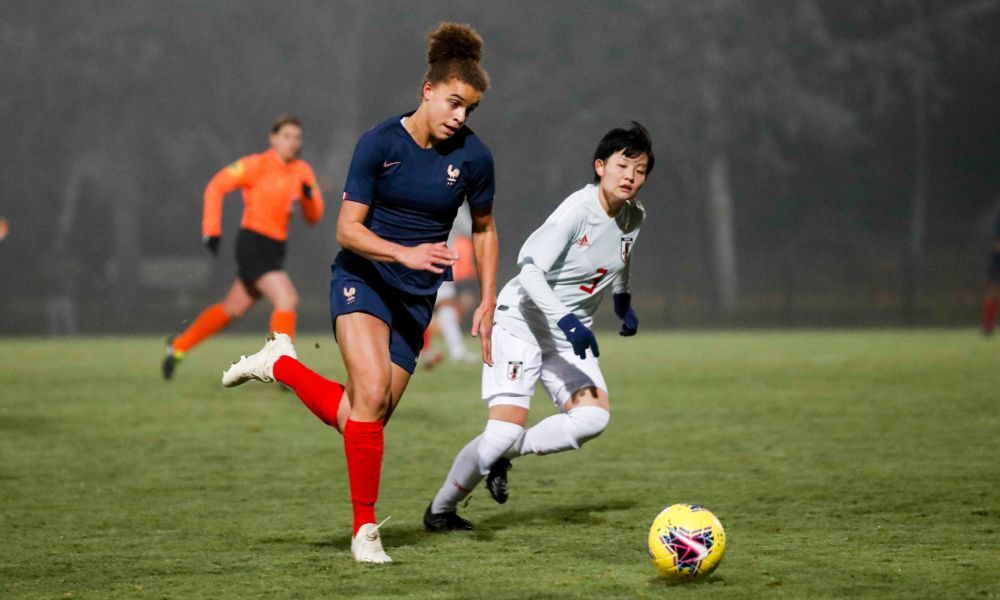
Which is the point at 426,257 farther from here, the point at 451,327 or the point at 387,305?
the point at 451,327

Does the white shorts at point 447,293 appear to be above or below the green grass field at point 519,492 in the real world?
above

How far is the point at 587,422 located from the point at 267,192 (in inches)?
277

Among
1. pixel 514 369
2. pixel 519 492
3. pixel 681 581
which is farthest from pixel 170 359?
pixel 681 581

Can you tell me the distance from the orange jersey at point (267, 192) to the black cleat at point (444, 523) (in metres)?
6.59

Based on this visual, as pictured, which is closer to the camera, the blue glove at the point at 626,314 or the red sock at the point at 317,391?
the red sock at the point at 317,391

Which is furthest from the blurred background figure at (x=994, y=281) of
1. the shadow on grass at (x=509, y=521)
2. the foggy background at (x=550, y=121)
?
the shadow on grass at (x=509, y=521)

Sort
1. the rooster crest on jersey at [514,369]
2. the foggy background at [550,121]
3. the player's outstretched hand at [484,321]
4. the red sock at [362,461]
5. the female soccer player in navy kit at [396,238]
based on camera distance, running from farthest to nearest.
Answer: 1. the foggy background at [550,121]
2. the rooster crest on jersey at [514,369]
3. the player's outstretched hand at [484,321]
4. the red sock at [362,461]
5. the female soccer player in navy kit at [396,238]

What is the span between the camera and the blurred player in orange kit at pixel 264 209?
40.4 feet

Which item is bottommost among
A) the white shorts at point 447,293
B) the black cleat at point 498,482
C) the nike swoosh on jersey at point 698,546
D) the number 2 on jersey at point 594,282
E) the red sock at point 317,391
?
the nike swoosh on jersey at point 698,546

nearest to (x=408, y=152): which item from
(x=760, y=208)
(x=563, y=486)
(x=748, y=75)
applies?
(x=563, y=486)

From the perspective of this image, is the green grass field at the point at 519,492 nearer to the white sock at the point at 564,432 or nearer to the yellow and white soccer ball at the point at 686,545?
the yellow and white soccer ball at the point at 686,545

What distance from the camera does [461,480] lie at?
20.1 feet

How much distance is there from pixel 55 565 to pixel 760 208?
38624 mm

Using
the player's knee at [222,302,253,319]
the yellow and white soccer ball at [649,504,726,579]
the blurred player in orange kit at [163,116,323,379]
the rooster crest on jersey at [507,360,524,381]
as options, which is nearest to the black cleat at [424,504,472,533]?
the rooster crest on jersey at [507,360,524,381]
